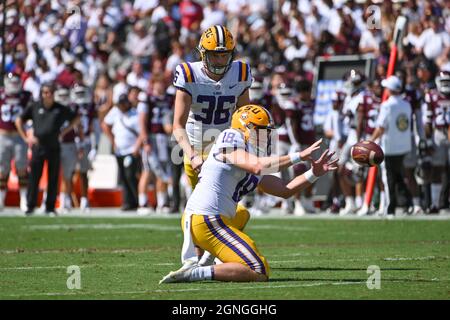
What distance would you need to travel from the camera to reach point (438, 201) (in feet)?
57.9

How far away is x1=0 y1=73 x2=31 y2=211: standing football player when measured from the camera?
18.2 meters

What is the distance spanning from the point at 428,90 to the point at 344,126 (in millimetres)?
1384

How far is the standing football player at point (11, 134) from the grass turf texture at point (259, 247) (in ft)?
6.37

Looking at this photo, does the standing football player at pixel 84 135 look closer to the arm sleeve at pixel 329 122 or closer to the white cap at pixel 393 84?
the arm sleeve at pixel 329 122

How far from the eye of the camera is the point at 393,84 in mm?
16312

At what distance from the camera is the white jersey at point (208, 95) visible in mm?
9844

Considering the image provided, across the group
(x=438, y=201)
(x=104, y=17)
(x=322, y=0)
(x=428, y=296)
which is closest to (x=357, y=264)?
(x=428, y=296)

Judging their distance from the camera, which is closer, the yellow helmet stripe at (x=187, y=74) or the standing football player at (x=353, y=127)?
the yellow helmet stripe at (x=187, y=74)

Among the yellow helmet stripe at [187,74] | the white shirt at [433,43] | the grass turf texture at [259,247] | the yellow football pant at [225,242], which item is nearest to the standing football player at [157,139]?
the grass turf texture at [259,247]

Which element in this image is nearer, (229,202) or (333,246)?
(229,202)

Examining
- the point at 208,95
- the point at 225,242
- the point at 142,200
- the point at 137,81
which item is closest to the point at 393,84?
the point at 142,200
